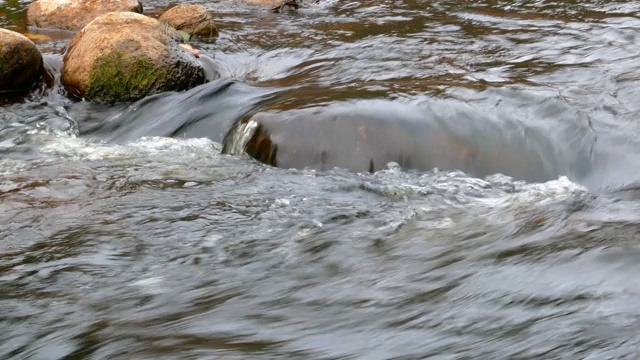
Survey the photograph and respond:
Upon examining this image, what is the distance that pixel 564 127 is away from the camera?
5316 mm

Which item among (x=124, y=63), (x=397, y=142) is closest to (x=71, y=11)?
(x=124, y=63)

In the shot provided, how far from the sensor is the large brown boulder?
704cm

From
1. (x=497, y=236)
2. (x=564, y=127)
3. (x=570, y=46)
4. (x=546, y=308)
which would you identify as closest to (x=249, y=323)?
(x=546, y=308)

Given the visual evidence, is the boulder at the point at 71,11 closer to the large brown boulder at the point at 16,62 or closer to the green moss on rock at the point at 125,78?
the large brown boulder at the point at 16,62

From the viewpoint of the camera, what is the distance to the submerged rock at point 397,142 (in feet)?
16.4

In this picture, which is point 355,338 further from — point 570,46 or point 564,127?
point 570,46

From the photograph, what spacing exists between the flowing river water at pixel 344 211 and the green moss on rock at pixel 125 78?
0.55ft

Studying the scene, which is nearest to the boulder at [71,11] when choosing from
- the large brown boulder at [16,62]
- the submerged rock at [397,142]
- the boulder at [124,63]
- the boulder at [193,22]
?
the boulder at [193,22]

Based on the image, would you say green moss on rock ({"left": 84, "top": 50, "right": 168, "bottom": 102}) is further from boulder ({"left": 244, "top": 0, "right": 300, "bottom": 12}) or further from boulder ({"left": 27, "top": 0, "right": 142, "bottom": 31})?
boulder ({"left": 244, "top": 0, "right": 300, "bottom": 12})

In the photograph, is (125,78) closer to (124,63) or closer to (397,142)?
(124,63)

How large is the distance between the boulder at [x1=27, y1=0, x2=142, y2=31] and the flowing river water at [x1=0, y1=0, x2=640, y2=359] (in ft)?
5.71

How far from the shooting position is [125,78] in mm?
6828

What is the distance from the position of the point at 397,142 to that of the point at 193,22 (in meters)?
4.27

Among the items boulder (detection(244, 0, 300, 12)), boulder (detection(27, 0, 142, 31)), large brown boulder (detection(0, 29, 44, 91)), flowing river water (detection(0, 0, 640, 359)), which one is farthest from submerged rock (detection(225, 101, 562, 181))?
boulder (detection(244, 0, 300, 12))
